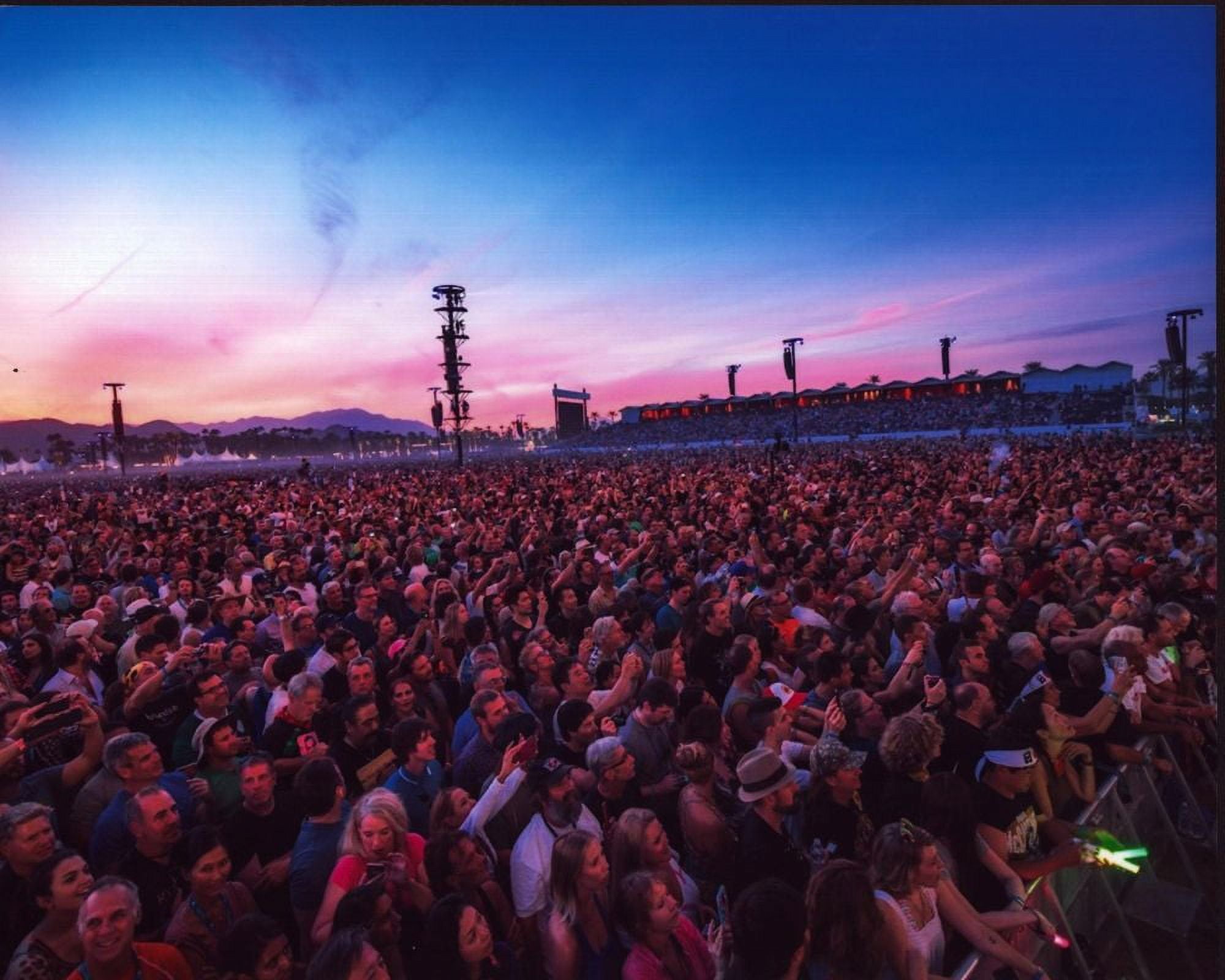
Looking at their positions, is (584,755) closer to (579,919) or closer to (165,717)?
(579,919)

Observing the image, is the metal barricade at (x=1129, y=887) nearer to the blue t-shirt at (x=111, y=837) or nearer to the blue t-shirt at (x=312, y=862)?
the blue t-shirt at (x=312, y=862)

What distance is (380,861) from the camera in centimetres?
295

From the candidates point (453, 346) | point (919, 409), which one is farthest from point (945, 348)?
point (453, 346)

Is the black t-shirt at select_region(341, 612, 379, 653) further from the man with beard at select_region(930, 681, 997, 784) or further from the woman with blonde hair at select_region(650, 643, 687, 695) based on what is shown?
the man with beard at select_region(930, 681, 997, 784)

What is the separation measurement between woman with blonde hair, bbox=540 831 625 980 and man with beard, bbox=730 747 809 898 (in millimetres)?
693

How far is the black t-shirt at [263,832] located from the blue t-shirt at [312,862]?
6.5 inches

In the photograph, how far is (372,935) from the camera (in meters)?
2.60

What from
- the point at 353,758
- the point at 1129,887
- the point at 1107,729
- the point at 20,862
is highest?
the point at 20,862

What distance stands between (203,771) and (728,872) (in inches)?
113

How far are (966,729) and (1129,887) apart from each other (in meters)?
1.61

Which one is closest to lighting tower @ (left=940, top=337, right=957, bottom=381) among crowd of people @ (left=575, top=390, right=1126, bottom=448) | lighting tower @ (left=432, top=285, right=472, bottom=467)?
crowd of people @ (left=575, top=390, right=1126, bottom=448)

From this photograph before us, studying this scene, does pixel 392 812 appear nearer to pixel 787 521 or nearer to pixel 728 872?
pixel 728 872

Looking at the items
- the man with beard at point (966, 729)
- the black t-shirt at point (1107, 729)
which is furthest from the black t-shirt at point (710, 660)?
the black t-shirt at point (1107, 729)

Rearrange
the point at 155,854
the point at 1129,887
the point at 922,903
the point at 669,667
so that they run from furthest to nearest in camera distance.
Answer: the point at 669,667 < the point at 1129,887 < the point at 155,854 < the point at 922,903
